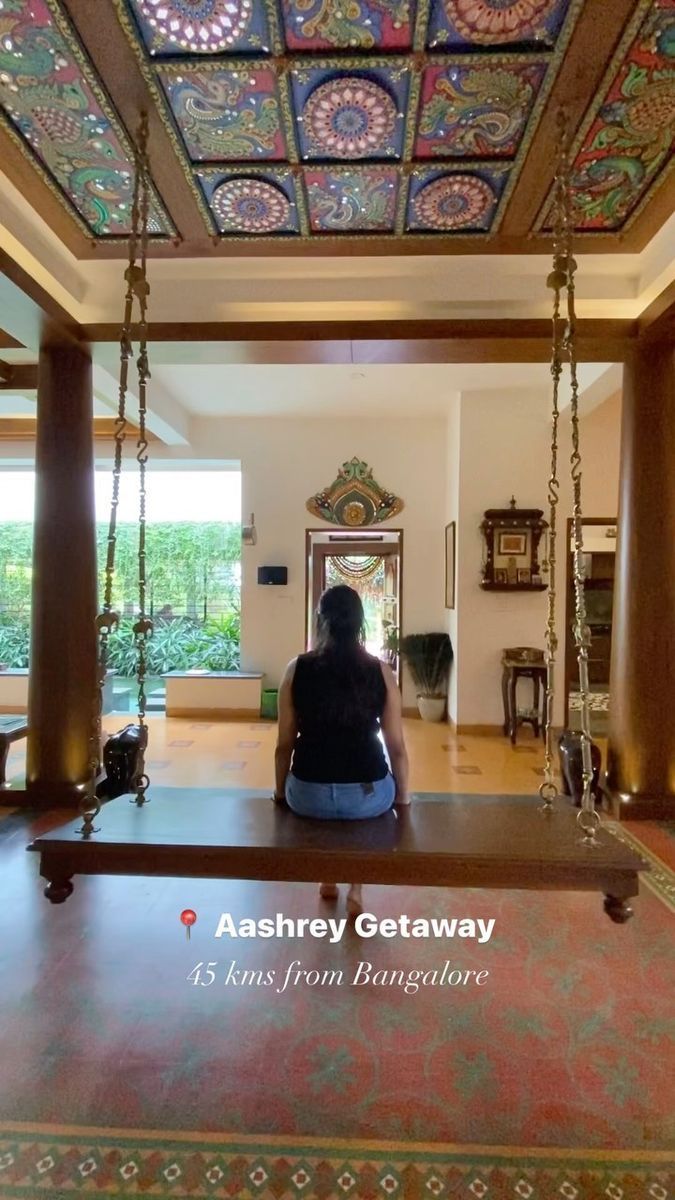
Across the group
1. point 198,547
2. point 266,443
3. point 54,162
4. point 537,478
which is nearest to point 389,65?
point 54,162

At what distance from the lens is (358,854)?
1739mm

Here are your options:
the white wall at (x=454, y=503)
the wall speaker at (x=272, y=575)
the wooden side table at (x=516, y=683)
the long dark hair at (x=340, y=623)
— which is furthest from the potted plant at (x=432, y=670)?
the long dark hair at (x=340, y=623)

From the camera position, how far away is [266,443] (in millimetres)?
7012

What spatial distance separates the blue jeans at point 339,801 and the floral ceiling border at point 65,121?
108 inches

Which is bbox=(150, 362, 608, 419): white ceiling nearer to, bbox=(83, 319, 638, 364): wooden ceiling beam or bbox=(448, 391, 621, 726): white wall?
bbox=(448, 391, 621, 726): white wall

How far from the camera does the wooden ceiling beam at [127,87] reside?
78.5 inches

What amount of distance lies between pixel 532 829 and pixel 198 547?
8.37 m

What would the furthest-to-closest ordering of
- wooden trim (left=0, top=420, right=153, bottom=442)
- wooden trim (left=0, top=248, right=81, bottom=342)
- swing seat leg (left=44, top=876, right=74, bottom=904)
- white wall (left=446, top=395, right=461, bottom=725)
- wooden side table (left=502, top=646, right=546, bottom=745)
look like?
wooden trim (left=0, top=420, right=153, bottom=442), white wall (left=446, top=395, right=461, bottom=725), wooden side table (left=502, top=646, right=546, bottom=745), wooden trim (left=0, top=248, right=81, bottom=342), swing seat leg (left=44, top=876, right=74, bottom=904)

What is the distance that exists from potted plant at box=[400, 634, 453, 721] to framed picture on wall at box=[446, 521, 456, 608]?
445 mm

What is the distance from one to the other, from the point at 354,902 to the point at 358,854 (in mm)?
1009

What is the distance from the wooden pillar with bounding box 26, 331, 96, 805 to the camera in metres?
3.88

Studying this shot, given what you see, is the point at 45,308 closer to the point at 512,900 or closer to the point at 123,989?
the point at 123,989

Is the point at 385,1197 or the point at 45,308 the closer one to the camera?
the point at 385,1197

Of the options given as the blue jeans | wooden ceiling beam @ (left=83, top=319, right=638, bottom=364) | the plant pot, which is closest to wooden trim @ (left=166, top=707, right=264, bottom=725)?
the plant pot
